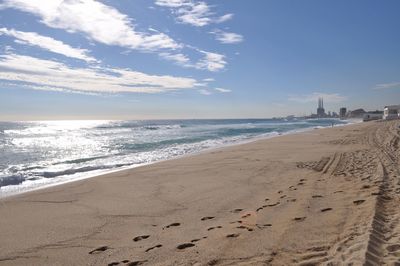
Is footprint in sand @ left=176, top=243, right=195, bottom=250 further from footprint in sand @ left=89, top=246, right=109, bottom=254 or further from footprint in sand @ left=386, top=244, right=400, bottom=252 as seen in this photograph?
footprint in sand @ left=386, top=244, right=400, bottom=252

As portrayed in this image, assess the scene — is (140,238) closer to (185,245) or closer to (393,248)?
(185,245)

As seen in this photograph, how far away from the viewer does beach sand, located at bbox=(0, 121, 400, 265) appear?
13.1ft

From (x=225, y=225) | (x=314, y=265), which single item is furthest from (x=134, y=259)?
(x=314, y=265)

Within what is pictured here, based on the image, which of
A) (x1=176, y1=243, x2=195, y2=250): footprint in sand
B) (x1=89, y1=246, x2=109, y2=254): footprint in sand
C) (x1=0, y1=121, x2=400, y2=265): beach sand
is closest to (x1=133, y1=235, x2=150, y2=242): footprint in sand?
(x1=0, y1=121, x2=400, y2=265): beach sand

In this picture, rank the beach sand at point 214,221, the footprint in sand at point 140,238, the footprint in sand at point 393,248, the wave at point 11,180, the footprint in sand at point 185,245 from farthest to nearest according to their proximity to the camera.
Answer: the wave at point 11,180
the footprint in sand at point 140,238
the footprint in sand at point 185,245
the beach sand at point 214,221
the footprint in sand at point 393,248

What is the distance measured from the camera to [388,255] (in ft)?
11.6

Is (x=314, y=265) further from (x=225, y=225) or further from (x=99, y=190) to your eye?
(x=99, y=190)

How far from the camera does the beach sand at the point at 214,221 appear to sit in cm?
401

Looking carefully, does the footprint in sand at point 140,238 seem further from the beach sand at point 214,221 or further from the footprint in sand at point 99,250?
A: the footprint in sand at point 99,250

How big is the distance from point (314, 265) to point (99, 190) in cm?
641

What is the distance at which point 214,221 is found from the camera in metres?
5.62

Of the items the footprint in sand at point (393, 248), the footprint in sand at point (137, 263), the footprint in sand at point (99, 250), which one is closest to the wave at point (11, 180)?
the footprint in sand at point (99, 250)

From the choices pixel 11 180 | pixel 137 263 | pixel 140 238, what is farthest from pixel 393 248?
pixel 11 180

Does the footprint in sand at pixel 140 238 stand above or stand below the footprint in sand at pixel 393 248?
below
